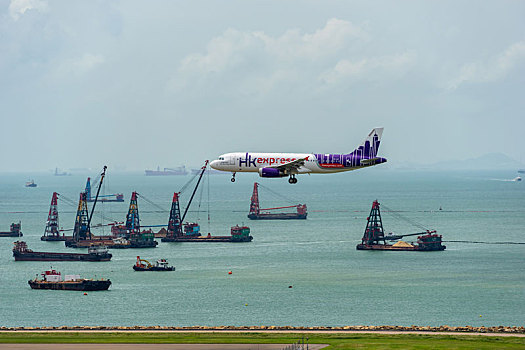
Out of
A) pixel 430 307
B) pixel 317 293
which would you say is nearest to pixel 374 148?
pixel 430 307

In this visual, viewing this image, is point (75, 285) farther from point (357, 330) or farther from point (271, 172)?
point (271, 172)

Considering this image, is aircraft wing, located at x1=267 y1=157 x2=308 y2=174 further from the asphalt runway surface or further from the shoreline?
the shoreline

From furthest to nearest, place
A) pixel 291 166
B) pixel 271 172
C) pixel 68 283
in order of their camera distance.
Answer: pixel 68 283 < pixel 271 172 < pixel 291 166

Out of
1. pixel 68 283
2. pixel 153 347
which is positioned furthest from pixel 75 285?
pixel 153 347

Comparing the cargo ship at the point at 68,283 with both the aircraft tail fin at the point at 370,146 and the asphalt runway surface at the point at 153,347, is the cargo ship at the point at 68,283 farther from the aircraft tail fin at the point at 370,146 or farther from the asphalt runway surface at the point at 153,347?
the aircraft tail fin at the point at 370,146

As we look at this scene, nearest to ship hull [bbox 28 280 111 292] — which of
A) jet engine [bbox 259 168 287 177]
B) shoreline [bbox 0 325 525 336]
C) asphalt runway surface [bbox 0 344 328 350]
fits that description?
shoreline [bbox 0 325 525 336]

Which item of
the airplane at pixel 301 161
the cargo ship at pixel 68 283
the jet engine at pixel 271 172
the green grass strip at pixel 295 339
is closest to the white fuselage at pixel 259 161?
the airplane at pixel 301 161
